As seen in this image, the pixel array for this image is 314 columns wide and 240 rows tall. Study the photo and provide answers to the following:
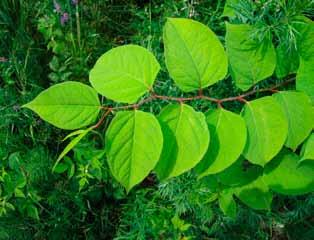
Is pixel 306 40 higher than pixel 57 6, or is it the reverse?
pixel 306 40

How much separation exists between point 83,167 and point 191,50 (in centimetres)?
88

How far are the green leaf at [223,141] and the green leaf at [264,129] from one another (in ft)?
0.14

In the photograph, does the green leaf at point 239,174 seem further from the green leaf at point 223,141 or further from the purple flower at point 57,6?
the purple flower at point 57,6

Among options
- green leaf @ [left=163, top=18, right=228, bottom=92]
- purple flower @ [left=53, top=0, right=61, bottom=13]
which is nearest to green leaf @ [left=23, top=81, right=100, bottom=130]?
green leaf @ [left=163, top=18, right=228, bottom=92]

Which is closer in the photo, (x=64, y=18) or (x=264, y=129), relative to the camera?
(x=264, y=129)

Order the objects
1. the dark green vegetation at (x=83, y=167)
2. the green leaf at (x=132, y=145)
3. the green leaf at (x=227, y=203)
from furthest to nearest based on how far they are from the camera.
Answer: the dark green vegetation at (x=83, y=167) < the green leaf at (x=227, y=203) < the green leaf at (x=132, y=145)

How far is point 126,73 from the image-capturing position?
28.7 inches

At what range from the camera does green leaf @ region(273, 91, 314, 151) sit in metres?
0.79

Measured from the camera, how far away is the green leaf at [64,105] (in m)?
0.70

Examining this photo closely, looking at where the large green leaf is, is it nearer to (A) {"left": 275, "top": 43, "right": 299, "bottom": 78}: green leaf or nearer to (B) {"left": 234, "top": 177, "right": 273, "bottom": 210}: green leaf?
(A) {"left": 275, "top": 43, "right": 299, "bottom": 78}: green leaf

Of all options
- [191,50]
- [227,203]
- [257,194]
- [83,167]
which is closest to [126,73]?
[191,50]

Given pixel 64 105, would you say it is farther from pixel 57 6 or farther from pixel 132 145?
pixel 57 6

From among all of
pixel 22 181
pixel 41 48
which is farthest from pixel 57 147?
pixel 41 48

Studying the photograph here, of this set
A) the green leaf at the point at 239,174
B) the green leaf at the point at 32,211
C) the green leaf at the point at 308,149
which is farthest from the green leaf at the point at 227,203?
the green leaf at the point at 32,211
